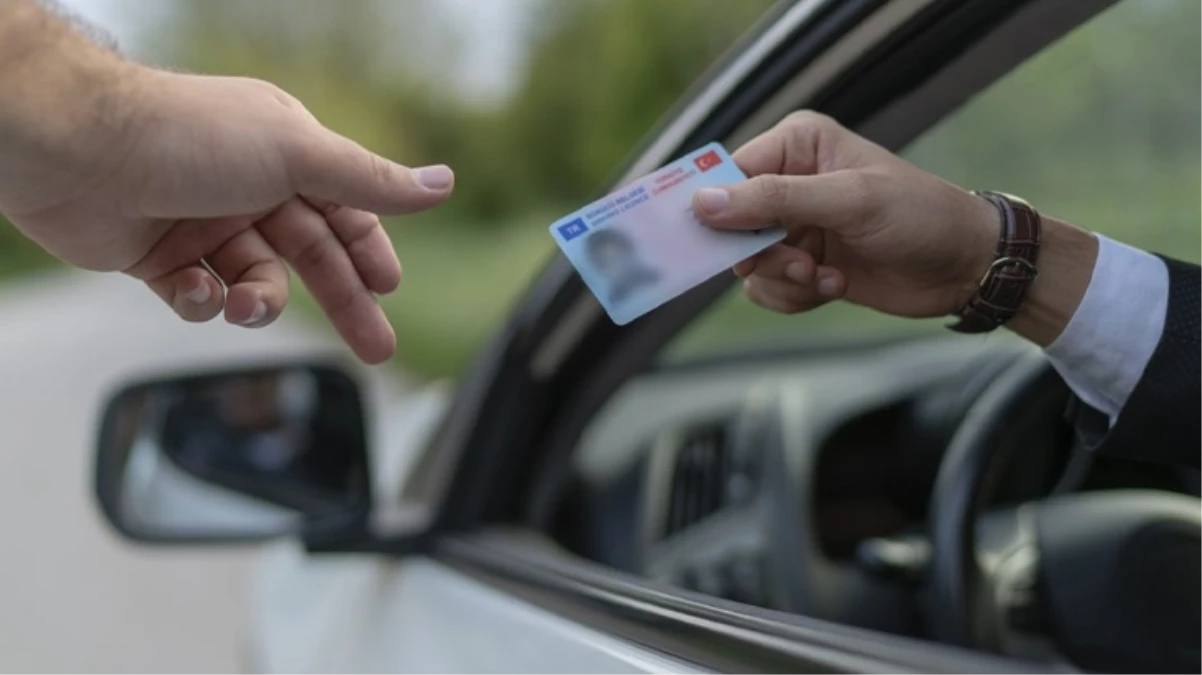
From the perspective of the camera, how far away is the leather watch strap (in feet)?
5.07

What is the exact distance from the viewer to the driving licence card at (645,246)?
1.39m

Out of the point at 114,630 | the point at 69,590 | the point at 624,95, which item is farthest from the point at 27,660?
the point at 624,95

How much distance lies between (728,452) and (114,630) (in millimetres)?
4034

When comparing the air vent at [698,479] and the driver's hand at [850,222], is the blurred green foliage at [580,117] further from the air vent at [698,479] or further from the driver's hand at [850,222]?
the air vent at [698,479]

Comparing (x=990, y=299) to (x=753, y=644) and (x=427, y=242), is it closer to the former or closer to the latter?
(x=753, y=644)

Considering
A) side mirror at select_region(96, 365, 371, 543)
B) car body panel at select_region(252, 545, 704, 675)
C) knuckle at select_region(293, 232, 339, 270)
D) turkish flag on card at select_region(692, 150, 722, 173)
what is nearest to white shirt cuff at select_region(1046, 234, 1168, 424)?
turkish flag on card at select_region(692, 150, 722, 173)

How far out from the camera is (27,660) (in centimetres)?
548

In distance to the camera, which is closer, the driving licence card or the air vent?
the driving licence card

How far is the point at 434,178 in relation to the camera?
1.41 metres

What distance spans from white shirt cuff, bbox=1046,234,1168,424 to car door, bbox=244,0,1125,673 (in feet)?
0.93

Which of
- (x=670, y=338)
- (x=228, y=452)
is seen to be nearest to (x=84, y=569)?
(x=228, y=452)

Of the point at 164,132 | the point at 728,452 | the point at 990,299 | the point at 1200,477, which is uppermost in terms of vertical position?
the point at 164,132

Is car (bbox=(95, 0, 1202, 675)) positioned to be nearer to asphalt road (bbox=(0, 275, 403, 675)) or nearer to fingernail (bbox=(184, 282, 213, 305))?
asphalt road (bbox=(0, 275, 403, 675))

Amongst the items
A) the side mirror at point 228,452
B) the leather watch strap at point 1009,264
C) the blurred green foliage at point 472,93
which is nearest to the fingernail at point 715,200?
the leather watch strap at point 1009,264
